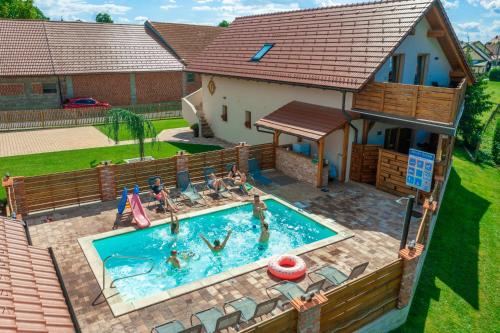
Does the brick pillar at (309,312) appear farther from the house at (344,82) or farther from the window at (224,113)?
the window at (224,113)

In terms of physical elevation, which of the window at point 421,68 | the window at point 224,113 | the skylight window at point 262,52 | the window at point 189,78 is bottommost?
the window at point 224,113

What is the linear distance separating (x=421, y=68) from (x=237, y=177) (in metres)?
11.4

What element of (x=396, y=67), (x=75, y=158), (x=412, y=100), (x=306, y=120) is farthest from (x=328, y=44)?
(x=75, y=158)

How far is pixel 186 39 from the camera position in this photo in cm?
4422

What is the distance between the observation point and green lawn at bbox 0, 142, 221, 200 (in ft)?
64.2

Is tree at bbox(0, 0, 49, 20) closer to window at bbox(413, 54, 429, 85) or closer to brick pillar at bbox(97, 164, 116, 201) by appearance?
brick pillar at bbox(97, 164, 116, 201)

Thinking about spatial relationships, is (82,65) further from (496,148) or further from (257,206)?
(496,148)

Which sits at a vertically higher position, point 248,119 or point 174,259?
point 248,119

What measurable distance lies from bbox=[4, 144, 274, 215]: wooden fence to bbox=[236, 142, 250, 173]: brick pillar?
36 centimetres

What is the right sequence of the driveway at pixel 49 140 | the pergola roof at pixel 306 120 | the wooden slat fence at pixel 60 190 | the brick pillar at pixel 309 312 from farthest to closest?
1. the driveway at pixel 49 140
2. the pergola roof at pixel 306 120
3. the wooden slat fence at pixel 60 190
4. the brick pillar at pixel 309 312

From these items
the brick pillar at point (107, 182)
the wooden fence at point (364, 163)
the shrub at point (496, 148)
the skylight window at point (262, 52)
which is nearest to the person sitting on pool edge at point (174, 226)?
the brick pillar at point (107, 182)

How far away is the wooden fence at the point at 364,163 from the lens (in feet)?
57.3

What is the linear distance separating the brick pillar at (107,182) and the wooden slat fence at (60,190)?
0.52ft

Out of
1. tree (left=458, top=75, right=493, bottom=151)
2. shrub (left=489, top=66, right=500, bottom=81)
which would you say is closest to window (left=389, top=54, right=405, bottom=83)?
tree (left=458, top=75, right=493, bottom=151)
